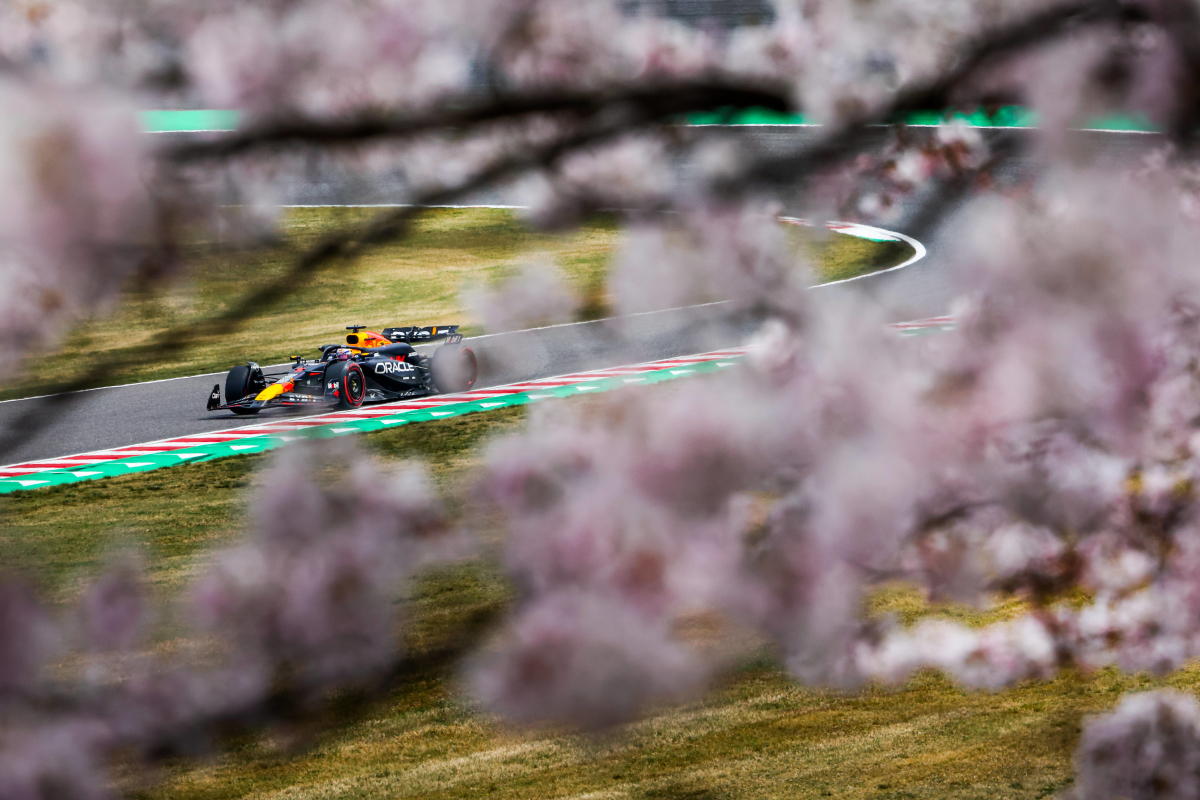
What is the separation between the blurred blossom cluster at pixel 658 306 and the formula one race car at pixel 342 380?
749 centimetres

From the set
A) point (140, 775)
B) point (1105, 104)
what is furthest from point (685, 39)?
point (140, 775)

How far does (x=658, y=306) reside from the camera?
46.1 inches

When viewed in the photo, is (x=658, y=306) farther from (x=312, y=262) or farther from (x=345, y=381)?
(x=345, y=381)

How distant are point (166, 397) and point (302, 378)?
199 cm

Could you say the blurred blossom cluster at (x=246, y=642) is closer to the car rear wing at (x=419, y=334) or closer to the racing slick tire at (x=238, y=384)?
the racing slick tire at (x=238, y=384)

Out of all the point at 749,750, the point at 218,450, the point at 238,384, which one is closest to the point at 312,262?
the point at 749,750

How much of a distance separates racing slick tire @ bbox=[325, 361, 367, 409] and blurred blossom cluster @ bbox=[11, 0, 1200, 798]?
7714mm

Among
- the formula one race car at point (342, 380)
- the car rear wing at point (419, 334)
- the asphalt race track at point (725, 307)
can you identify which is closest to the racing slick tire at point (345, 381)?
the formula one race car at point (342, 380)

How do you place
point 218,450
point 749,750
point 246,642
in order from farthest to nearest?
point 218,450
point 749,750
point 246,642

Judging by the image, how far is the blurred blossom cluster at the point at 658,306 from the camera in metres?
0.99

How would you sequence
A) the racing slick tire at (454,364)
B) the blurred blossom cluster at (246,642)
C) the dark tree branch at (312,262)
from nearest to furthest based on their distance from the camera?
the dark tree branch at (312,262) → the blurred blossom cluster at (246,642) → the racing slick tire at (454,364)

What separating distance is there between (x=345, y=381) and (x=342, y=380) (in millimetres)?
26

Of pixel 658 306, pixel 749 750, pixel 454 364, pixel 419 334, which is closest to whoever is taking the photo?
pixel 658 306

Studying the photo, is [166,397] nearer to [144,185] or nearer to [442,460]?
[442,460]
